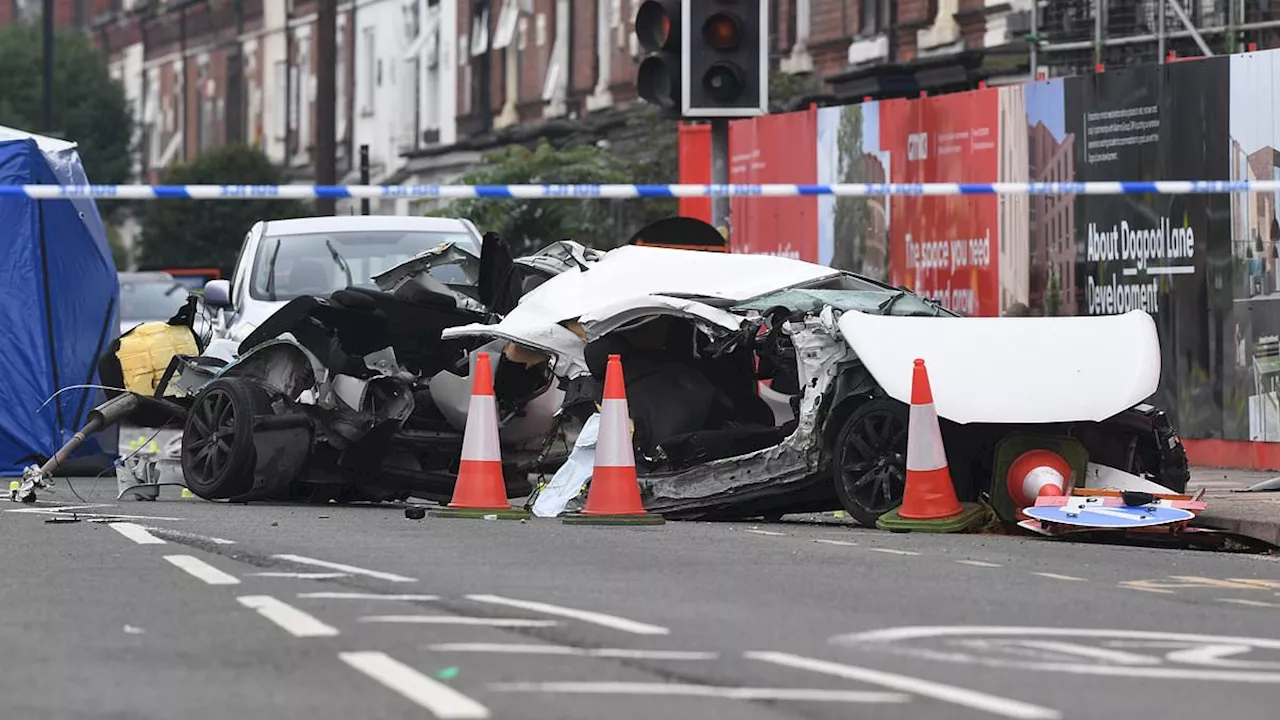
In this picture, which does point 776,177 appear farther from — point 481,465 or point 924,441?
point 924,441

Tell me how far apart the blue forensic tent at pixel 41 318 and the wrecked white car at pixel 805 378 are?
5589 mm

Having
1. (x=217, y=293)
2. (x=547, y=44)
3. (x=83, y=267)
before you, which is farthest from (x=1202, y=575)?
(x=547, y=44)

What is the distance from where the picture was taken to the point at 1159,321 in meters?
18.7

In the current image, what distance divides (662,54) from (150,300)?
51.7 feet

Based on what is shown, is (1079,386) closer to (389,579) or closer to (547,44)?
(389,579)

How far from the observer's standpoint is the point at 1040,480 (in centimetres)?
1236

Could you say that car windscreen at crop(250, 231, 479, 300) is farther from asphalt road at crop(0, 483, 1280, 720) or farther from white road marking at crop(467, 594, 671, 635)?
white road marking at crop(467, 594, 671, 635)

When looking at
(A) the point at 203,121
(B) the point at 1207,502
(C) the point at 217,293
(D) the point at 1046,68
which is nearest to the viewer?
(B) the point at 1207,502

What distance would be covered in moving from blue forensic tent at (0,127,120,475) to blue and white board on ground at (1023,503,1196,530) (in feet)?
27.5

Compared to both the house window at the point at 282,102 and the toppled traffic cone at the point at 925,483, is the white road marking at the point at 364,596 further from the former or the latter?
the house window at the point at 282,102

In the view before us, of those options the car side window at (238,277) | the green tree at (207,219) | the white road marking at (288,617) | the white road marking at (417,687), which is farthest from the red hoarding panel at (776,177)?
the green tree at (207,219)

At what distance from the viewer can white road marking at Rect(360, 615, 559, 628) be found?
8141mm

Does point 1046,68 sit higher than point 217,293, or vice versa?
point 1046,68

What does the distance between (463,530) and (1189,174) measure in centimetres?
794
